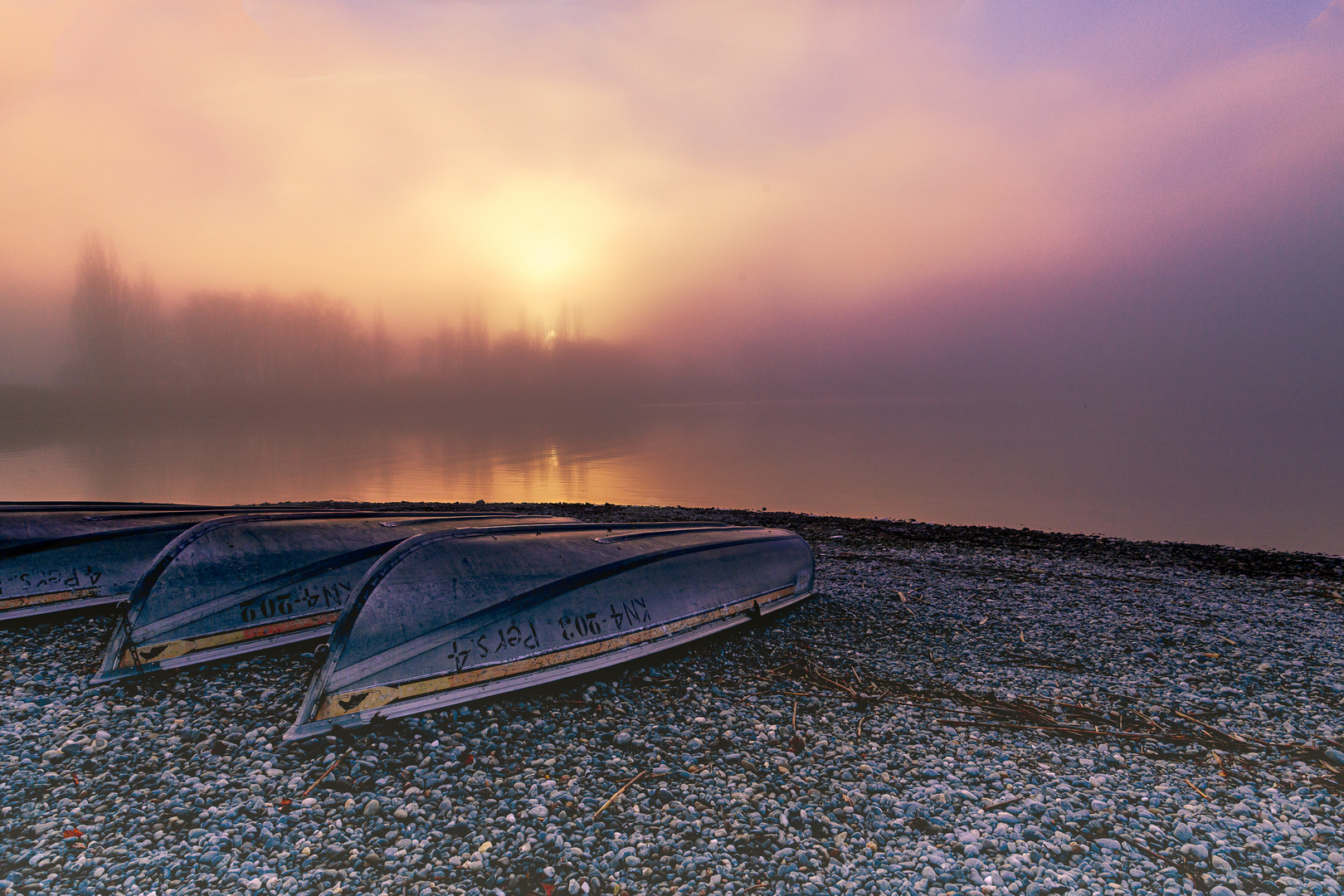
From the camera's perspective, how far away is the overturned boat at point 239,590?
5.84 metres

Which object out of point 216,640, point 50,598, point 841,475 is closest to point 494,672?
point 216,640

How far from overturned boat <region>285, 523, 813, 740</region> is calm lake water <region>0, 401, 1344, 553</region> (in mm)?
18524

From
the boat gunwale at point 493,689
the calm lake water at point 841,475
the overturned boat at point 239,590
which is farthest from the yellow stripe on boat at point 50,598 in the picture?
the calm lake water at point 841,475

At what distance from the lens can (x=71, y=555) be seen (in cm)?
777

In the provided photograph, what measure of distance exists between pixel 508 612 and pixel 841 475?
1366 inches

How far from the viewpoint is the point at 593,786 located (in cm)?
A: 423

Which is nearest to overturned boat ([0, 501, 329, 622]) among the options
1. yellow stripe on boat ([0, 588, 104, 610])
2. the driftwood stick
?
yellow stripe on boat ([0, 588, 104, 610])

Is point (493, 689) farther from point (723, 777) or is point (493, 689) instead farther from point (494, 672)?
point (723, 777)

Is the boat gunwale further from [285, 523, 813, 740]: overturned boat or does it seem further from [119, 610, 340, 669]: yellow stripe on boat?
[119, 610, 340, 669]: yellow stripe on boat

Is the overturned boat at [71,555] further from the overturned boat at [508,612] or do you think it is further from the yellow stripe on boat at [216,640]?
the overturned boat at [508,612]

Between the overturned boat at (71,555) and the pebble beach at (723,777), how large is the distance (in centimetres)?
46

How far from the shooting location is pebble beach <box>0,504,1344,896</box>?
3455 millimetres

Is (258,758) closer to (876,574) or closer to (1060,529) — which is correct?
(876,574)

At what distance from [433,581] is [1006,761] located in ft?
15.8
